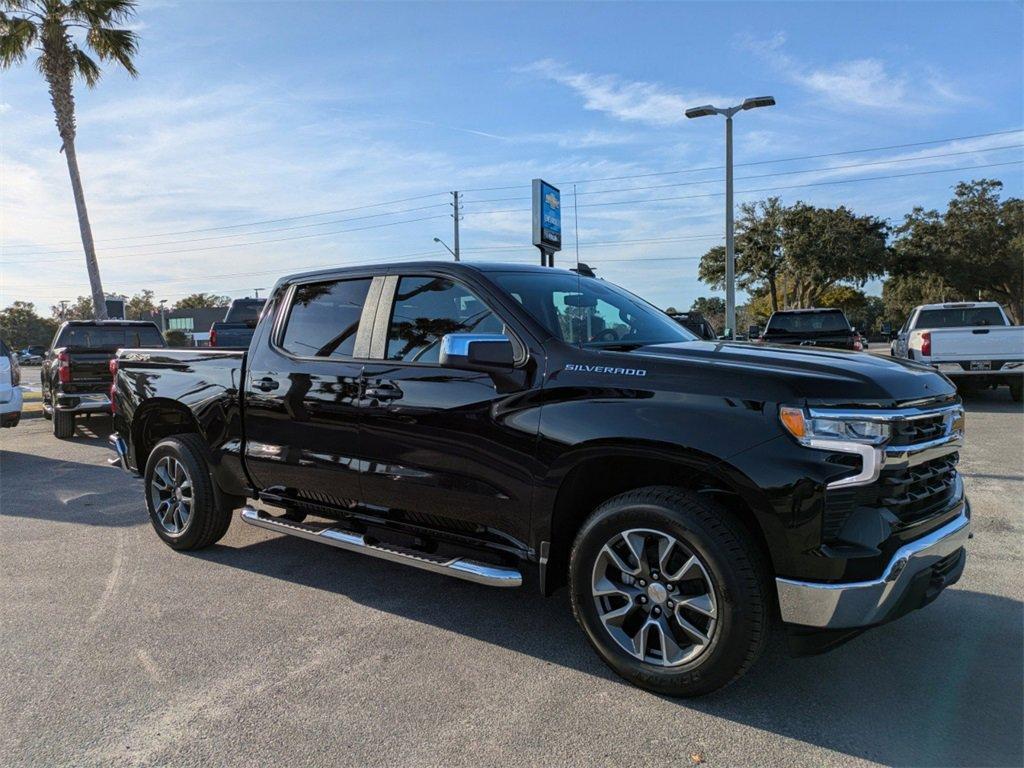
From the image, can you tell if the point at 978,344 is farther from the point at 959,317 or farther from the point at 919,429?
the point at 919,429

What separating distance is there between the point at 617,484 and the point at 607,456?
0.30 meters

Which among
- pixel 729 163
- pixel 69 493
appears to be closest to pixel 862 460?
pixel 69 493

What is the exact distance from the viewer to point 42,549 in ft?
17.4

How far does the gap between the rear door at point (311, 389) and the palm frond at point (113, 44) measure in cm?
1802

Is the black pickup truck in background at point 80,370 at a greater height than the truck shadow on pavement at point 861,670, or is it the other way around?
the black pickup truck in background at point 80,370

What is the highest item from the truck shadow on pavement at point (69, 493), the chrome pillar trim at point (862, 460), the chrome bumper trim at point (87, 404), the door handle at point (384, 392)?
the door handle at point (384, 392)

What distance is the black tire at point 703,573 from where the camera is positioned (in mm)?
2805

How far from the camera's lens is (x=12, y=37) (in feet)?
57.3

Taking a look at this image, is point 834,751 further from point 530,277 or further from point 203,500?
point 203,500

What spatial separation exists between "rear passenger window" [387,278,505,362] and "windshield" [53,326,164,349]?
876 centimetres

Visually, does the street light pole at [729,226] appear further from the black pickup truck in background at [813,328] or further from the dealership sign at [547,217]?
the dealership sign at [547,217]

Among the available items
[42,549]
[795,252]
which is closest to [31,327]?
[795,252]

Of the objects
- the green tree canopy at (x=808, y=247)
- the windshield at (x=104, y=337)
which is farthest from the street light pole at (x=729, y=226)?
the green tree canopy at (x=808, y=247)

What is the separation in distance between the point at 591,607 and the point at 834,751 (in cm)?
106
